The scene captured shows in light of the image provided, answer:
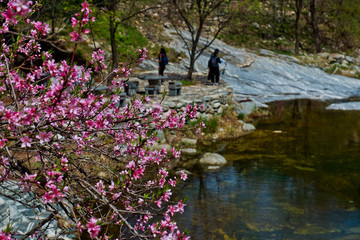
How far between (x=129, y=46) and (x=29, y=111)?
20.3 m

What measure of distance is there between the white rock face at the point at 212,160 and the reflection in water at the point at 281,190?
0.24 m

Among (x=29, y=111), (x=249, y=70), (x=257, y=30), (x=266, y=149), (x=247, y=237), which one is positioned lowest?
(x=247, y=237)

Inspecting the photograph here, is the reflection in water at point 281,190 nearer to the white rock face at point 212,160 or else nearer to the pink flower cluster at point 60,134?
the white rock face at point 212,160

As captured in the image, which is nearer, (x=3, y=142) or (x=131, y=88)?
(x=3, y=142)

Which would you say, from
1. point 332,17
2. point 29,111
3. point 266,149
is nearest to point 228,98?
point 266,149

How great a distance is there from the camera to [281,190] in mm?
8008

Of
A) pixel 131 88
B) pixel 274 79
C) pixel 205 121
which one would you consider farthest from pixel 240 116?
pixel 274 79

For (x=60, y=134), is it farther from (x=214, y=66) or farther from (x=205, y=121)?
(x=214, y=66)

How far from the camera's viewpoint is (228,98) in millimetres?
14523

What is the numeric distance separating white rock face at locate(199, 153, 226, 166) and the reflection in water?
0.24m

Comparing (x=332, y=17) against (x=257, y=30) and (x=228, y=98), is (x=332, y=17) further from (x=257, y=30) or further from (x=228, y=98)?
(x=228, y=98)

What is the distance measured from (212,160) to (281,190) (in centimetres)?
217

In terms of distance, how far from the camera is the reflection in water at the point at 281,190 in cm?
638

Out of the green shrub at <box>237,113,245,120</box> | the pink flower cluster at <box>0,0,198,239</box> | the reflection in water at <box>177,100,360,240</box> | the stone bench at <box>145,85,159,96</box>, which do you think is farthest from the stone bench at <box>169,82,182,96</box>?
the pink flower cluster at <box>0,0,198,239</box>
